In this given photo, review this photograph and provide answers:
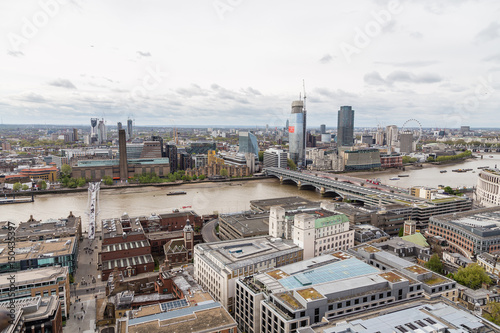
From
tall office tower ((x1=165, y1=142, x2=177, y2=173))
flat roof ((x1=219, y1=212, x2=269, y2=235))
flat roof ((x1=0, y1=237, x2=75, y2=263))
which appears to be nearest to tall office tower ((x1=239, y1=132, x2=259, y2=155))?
tall office tower ((x1=165, y1=142, x2=177, y2=173))

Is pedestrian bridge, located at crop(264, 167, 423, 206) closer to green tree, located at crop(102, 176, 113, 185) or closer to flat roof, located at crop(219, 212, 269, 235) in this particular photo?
flat roof, located at crop(219, 212, 269, 235)

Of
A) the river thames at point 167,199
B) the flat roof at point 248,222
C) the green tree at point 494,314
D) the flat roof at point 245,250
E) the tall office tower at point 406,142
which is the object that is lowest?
the river thames at point 167,199

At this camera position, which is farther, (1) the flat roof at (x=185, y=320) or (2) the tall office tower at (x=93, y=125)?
(2) the tall office tower at (x=93, y=125)

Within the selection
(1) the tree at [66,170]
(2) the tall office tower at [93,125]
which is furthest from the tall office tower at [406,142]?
(2) the tall office tower at [93,125]

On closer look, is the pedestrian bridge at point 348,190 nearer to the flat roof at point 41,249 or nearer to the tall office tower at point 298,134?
the tall office tower at point 298,134

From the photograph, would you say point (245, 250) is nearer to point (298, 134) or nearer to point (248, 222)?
point (248, 222)

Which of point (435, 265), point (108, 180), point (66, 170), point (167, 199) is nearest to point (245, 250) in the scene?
point (435, 265)
